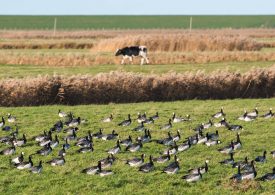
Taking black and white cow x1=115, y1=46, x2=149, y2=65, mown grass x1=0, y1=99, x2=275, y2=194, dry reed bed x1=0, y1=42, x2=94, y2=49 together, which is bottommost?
mown grass x1=0, y1=99, x2=275, y2=194

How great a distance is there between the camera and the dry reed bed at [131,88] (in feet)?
102

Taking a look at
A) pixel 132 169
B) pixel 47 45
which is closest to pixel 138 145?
pixel 132 169

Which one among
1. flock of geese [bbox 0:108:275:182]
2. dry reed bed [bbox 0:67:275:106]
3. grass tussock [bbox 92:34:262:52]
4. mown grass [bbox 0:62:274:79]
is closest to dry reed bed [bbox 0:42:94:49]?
grass tussock [bbox 92:34:262:52]

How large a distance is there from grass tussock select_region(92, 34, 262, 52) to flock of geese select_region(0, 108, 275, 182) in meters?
37.4

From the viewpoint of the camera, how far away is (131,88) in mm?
32594

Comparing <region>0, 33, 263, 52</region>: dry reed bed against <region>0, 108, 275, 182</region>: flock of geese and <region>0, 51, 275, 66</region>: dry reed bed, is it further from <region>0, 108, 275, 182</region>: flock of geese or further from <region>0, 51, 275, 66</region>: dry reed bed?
<region>0, 108, 275, 182</region>: flock of geese

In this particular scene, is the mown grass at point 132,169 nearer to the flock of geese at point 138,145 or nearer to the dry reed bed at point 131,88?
the flock of geese at point 138,145

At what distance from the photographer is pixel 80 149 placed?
62.9 ft

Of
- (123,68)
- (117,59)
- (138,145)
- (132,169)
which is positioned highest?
(117,59)

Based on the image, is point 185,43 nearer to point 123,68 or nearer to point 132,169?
point 123,68

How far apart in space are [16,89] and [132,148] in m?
13.5

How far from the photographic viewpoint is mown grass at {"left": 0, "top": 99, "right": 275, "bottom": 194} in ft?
50.6

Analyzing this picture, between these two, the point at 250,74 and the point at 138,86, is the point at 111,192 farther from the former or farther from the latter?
the point at 250,74

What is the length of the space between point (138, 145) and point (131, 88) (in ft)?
43.9
